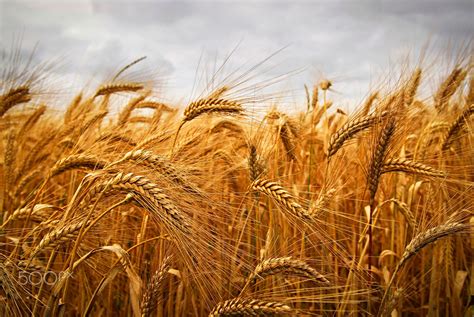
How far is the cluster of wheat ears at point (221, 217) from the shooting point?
5.28ft

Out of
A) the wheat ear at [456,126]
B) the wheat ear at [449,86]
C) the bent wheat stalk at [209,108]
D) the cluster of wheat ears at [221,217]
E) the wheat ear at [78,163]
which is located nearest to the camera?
the cluster of wheat ears at [221,217]

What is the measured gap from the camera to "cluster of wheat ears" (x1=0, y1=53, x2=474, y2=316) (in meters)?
1.61

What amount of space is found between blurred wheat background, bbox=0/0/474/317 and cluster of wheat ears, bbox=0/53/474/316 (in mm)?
11

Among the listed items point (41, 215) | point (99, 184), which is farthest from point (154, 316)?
point (99, 184)

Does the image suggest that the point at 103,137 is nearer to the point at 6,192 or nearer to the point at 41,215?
the point at 41,215

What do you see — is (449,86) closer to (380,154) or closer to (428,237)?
(380,154)

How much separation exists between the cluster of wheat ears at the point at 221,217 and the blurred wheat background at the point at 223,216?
11 mm

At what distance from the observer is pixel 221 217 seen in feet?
6.95

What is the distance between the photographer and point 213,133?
2951 mm

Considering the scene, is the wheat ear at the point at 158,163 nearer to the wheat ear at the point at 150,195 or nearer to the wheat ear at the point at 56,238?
the wheat ear at the point at 150,195

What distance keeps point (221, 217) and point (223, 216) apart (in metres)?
0.42

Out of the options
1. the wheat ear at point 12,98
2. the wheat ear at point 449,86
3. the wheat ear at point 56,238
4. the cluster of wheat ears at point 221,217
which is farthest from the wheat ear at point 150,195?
the wheat ear at point 449,86

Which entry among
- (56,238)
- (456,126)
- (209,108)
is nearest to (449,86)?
(456,126)

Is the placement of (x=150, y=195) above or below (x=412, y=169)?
below
